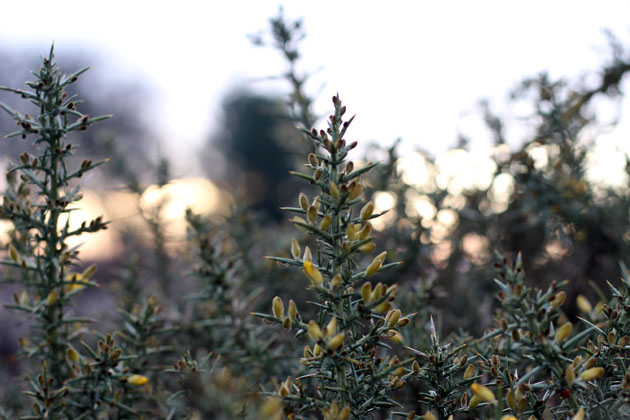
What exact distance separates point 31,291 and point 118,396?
0.66 m

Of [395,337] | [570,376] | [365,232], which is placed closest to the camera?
[570,376]

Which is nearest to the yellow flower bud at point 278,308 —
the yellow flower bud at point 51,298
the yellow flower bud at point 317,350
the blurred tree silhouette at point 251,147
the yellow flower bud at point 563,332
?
the yellow flower bud at point 317,350

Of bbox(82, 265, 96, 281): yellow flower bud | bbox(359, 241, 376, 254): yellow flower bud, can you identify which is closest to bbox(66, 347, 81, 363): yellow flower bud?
bbox(82, 265, 96, 281): yellow flower bud

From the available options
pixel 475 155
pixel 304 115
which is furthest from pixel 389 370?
pixel 475 155

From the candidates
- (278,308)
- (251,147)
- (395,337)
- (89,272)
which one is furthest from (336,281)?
(251,147)

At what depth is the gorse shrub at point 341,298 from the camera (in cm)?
92

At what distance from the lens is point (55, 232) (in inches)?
47.3

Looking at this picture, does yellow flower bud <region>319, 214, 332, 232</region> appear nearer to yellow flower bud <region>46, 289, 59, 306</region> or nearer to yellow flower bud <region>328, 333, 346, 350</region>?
yellow flower bud <region>328, 333, 346, 350</region>

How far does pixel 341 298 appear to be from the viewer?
94cm

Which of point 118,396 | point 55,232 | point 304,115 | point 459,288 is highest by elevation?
point 304,115

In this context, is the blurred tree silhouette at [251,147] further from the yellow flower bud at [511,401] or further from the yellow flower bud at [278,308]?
the yellow flower bud at [511,401]

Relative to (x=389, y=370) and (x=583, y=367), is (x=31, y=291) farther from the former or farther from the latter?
(x=583, y=367)

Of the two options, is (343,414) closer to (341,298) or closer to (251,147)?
(341,298)

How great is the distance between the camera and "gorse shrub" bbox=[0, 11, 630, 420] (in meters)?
0.92
